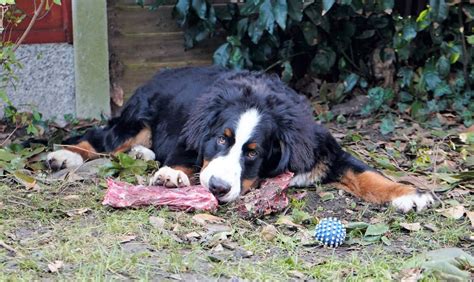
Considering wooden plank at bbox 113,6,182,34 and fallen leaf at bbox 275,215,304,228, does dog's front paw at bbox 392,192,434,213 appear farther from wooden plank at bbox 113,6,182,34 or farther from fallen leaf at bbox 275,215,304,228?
wooden plank at bbox 113,6,182,34

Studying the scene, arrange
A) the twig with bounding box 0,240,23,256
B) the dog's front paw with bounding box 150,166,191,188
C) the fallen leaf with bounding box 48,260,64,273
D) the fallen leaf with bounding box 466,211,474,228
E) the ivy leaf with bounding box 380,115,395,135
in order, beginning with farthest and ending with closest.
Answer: the ivy leaf with bounding box 380,115,395,135 < the dog's front paw with bounding box 150,166,191,188 < the fallen leaf with bounding box 466,211,474,228 < the twig with bounding box 0,240,23,256 < the fallen leaf with bounding box 48,260,64,273

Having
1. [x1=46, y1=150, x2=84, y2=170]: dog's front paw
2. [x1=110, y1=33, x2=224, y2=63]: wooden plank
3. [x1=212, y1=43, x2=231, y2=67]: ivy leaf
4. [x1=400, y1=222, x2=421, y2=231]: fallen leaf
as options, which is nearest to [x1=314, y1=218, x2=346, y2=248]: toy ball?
[x1=400, y1=222, x2=421, y2=231]: fallen leaf

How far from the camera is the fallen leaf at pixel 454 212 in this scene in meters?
4.23

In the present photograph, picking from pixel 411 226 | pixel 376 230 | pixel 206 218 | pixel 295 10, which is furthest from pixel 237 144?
pixel 295 10

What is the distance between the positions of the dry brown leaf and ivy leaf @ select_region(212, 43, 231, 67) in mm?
2808

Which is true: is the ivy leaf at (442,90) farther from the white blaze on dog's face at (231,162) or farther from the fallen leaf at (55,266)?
the fallen leaf at (55,266)

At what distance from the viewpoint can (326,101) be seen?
7145mm

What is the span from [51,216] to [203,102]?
129cm

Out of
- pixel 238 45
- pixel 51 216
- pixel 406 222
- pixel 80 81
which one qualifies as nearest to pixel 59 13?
pixel 80 81

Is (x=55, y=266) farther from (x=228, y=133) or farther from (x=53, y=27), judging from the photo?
(x=53, y=27)

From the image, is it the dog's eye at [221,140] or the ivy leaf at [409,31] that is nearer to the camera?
the dog's eye at [221,140]

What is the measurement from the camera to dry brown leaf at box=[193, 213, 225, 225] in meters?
4.00

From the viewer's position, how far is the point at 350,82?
7.07m

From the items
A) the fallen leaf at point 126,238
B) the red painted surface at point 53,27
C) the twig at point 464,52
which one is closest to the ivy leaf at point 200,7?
the red painted surface at point 53,27
